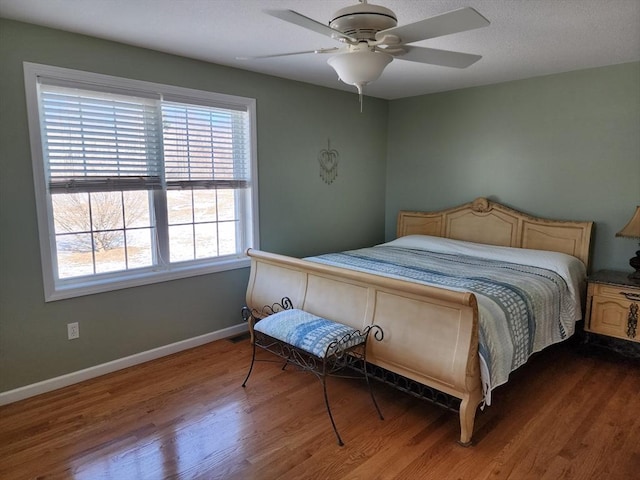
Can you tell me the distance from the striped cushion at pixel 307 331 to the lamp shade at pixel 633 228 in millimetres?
2256

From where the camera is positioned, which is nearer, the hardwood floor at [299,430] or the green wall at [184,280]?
the hardwood floor at [299,430]

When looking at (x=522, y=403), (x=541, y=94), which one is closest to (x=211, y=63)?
(x=541, y=94)

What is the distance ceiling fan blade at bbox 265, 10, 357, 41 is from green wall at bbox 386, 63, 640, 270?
9.04ft

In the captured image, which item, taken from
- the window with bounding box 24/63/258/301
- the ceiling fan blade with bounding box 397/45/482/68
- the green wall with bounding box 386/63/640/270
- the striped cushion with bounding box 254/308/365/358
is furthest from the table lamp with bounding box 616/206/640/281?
the window with bounding box 24/63/258/301

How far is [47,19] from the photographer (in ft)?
7.97

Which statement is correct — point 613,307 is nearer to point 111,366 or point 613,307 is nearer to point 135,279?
A: point 135,279

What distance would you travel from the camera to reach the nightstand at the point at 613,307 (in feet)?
9.91

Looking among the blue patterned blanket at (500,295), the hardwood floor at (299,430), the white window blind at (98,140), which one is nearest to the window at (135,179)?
the white window blind at (98,140)

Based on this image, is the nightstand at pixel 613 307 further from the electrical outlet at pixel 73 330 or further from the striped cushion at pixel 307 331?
the electrical outlet at pixel 73 330


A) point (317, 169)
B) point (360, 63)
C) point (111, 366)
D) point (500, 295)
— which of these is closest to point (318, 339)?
point (500, 295)

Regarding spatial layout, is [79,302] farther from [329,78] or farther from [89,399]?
[329,78]

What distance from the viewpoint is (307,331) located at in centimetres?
242

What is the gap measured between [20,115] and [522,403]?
361 centimetres

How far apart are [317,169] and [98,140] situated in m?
2.04
